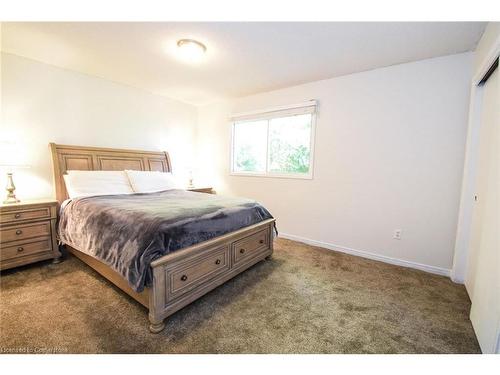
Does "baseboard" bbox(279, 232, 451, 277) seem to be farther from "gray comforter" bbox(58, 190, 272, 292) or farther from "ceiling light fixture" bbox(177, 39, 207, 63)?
"ceiling light fixture" bbox(177, 39, 207, 63)

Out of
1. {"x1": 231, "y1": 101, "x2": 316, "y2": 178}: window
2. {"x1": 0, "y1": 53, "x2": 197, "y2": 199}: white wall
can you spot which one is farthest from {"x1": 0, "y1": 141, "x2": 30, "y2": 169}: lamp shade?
{"x1": 231, "y1": 101, "x2": 316, "y2": 178}: window

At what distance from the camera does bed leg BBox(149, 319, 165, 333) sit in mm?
1485

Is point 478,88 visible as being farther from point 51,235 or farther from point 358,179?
point 51,235

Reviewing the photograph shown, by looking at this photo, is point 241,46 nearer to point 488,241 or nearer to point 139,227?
point 139,227

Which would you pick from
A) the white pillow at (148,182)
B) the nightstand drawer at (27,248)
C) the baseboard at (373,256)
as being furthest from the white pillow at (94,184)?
the baseboard at (373,256)

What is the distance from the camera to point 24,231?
2.28m

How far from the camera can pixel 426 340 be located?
146 cm

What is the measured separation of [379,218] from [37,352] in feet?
10.7

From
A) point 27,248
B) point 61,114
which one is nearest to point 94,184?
point 27,248

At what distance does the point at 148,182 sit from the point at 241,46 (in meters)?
2.12

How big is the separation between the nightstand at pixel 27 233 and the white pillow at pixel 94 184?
10.5 inches

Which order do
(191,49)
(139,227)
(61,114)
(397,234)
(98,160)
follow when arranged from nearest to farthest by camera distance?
(139,227)
(191,49)
(397,234)
(61,114)
(98,160)
